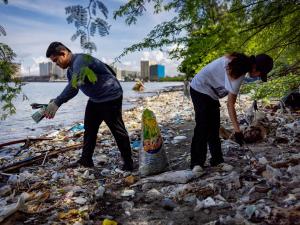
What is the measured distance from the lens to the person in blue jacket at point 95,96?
4.70m

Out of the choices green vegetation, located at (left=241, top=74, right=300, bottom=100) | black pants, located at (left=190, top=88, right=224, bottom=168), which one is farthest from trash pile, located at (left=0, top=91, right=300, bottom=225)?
green vegetation, located at (left=241, top=74, right=300, bottom=100)

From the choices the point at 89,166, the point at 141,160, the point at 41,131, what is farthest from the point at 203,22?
the point at 41,131

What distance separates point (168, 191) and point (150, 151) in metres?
0.87

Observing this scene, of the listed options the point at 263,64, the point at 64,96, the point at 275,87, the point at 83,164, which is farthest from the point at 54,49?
the point at 275,87

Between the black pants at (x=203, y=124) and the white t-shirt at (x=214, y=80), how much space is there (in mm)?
71

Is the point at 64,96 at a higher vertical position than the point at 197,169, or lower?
higher

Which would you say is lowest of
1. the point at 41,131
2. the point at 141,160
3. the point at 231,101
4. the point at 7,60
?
the point at 41,131

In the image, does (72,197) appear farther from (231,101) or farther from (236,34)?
(236,34)

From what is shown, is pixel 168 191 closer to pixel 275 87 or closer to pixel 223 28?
pixel 223 28

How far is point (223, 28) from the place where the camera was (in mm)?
5109

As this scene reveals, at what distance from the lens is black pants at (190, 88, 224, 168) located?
4.49 metres

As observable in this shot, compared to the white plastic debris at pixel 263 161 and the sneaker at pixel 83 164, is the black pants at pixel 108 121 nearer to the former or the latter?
the sneaker at pixel 83 164

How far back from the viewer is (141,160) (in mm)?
4855

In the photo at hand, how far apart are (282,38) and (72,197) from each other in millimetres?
4155
